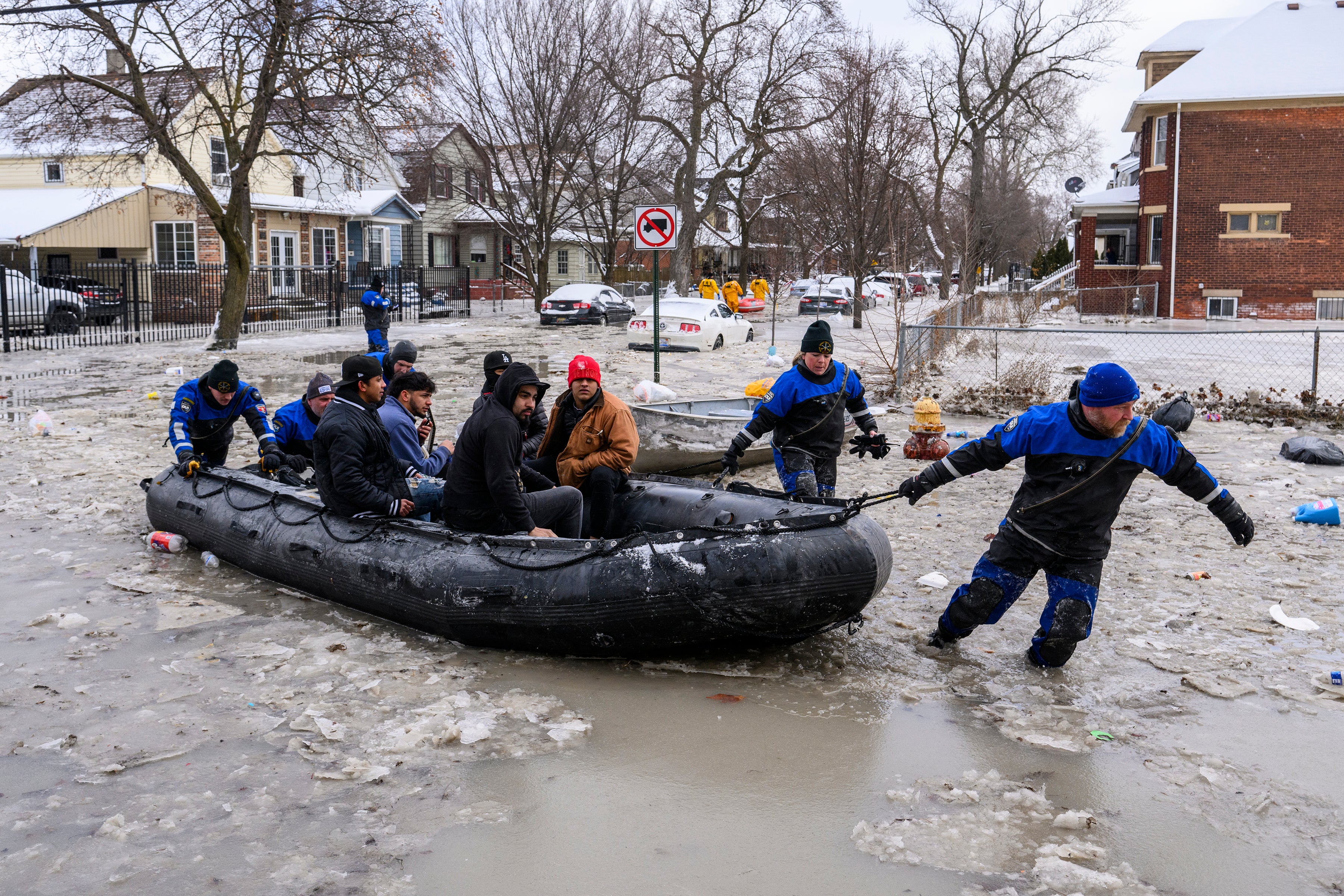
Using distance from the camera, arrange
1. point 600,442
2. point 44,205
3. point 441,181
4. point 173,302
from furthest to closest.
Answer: point 441,181
point 44,205
point 173,302
point 600,442

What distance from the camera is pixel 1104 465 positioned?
512 centimetres

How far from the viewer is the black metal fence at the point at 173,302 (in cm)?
2314

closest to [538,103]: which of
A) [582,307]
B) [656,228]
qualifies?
[582,307]

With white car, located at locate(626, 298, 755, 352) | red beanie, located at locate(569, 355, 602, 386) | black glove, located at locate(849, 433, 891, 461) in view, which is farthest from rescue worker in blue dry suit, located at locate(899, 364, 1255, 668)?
white car, located at locate(626, 298, 755, 352)

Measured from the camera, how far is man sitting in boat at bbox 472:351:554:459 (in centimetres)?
738

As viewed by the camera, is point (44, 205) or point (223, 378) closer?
point (223, 378)

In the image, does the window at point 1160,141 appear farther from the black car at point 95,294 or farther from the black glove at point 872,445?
the black glove at point 872,445

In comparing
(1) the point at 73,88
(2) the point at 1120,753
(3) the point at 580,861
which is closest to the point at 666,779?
(3) the point at 580,861

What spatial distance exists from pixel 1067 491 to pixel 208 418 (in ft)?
20.9

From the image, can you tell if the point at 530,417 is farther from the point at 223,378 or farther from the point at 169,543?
the point at 169,543

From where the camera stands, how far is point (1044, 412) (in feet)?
17.4

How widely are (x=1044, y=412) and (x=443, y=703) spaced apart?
3189 mm

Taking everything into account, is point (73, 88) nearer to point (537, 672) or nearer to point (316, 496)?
point (316, 496)

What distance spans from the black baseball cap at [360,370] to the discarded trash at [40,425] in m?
7.57
